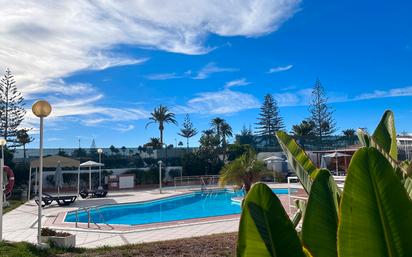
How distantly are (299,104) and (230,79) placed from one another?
63.9ft

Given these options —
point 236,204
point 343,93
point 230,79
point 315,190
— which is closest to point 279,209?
point 315,190

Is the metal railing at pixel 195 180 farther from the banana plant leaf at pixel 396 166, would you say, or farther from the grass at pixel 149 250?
the banana plant leaf at pixel 396 166

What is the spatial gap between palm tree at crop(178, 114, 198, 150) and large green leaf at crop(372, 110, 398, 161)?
140 ft

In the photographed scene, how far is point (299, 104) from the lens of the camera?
1745 inches

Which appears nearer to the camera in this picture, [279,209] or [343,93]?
[279,209]

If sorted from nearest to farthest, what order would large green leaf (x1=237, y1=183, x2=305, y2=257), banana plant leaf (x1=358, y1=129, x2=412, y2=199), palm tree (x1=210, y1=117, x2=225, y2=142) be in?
large green leaf (x1=237, y1=183, x2=305, y2=257) → banana plant leaf (x1=358, y1=129, x2=412, y2=199) → palm tree (x1=210, y1=117, x2=225, y2=142)

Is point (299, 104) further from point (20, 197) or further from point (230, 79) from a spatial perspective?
point (20, 197)

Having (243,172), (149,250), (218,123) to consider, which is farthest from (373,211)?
(218,123)

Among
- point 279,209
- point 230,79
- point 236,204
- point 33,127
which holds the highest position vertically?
point 230,79

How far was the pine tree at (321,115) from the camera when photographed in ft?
136

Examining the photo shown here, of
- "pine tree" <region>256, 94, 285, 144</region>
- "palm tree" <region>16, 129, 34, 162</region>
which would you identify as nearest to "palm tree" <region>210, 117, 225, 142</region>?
"pine tree" <region>256, 94, 285, 144</region>

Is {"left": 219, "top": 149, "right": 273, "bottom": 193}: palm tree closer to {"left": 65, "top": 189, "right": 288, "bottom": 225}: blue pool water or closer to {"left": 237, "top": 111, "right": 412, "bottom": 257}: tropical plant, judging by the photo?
{"left": 65, "top": 189, "right": 288, "bottom": 225}: blue pool water

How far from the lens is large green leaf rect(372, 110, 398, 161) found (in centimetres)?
183

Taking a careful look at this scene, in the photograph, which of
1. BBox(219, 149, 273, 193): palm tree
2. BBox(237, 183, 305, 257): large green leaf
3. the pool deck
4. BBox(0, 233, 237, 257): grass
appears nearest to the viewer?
BBox(237, 183, 305, 257): large green leaf
